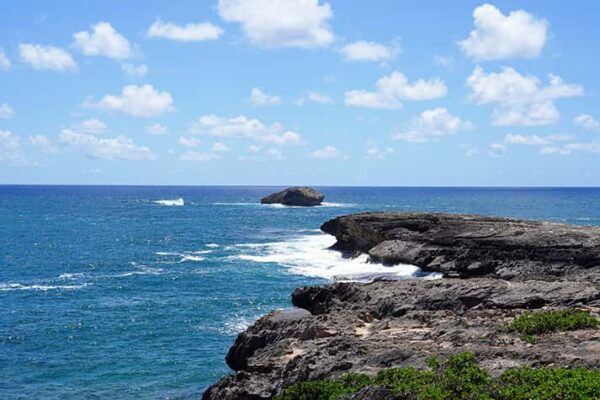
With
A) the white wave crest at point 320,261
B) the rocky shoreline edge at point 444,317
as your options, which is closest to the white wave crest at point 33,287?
the white wave crest at point 320,261

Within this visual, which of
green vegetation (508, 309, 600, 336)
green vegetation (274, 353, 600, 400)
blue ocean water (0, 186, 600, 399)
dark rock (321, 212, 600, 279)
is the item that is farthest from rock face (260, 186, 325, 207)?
green vegetation (274, 353, 600, 400)

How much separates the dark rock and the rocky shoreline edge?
122mm

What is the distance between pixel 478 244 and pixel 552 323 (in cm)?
2908

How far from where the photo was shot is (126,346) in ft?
126

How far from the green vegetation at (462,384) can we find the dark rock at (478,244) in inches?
1107

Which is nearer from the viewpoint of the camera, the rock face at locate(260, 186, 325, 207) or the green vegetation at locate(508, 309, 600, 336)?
the green vegetation at locate(508, 309, 600, 336)

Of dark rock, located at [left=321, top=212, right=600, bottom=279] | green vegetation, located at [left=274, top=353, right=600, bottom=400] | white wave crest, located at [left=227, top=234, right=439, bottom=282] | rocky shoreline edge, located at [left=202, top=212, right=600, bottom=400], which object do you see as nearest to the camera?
green vegetation, located at [left=274, top=353, right=600, bottom=400]

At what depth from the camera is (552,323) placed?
80.9 ft

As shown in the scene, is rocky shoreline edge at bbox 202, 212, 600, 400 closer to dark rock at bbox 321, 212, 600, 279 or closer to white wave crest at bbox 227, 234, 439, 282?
dark rock at bbox 321, 212, 600, 279

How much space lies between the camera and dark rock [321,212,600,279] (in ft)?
→ 154

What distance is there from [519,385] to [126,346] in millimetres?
26929

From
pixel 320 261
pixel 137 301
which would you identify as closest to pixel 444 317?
pixel 137 301

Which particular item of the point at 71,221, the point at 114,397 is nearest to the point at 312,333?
the point at 114,397

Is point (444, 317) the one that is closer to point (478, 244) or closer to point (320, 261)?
point (478, 244)
